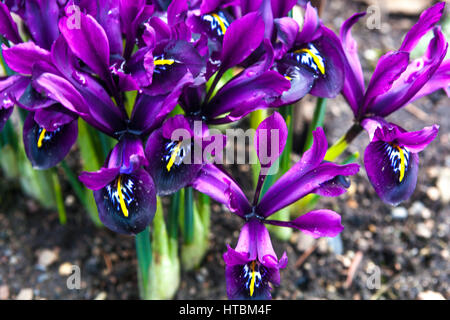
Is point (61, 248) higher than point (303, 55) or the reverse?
the reverse

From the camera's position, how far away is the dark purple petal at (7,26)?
1509mm

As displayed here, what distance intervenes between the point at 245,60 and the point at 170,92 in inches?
13.5

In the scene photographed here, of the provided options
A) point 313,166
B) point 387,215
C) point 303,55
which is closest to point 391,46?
point 387,215

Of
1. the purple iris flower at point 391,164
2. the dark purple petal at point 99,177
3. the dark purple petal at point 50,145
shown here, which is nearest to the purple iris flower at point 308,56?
the purple iris flower at point 391,164

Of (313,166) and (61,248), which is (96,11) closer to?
(313,166)

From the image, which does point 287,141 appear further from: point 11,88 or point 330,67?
point 11,88

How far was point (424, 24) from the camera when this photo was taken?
5.35ft

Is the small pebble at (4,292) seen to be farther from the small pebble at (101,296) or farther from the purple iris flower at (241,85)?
the purple iris flower at (241,85)

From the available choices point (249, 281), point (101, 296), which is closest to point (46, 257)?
point (101, 296)

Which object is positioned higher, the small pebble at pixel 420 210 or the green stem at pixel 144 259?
the small pebble at pixel 420 210

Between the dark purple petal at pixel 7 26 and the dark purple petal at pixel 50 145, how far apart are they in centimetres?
30

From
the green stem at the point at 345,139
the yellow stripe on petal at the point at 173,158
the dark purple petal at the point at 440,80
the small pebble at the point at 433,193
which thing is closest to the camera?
the yellow stripe on petal at the point at 173,158

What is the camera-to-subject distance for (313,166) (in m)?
1.52
